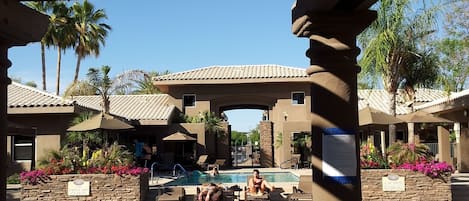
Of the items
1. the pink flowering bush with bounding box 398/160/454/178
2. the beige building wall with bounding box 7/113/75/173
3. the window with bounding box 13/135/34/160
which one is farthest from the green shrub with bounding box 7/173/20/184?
the pink flowering bush with bounding box 398/160/454/178

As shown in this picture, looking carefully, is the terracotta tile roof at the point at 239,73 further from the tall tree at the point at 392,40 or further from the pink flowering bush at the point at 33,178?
the pink flowering bush at the point at 33,178

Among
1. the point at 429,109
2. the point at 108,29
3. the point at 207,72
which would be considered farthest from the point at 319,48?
the point at 108,29

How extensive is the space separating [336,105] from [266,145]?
2601 cm

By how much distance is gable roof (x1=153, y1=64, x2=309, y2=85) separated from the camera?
29766 millimetres

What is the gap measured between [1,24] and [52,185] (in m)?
9.65

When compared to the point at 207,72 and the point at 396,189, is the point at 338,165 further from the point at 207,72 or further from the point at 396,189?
the point at 207,72

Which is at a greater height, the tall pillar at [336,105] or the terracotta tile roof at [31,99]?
the terracotta tile roof at [31,99]

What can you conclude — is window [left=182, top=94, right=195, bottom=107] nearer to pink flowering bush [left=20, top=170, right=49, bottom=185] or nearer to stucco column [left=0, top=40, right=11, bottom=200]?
pink flowering bush [left=20, top=170, right=49, bottom=185]

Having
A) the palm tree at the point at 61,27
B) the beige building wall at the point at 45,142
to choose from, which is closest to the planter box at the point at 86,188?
the beige building wall at the point at 45,142

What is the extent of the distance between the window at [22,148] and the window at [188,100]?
9.62m

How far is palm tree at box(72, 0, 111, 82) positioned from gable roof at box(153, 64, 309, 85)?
8.01 meters

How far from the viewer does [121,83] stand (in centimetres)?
3156

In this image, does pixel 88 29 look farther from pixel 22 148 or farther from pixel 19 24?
pixel 19 24

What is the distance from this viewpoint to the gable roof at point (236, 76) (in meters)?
29.8
